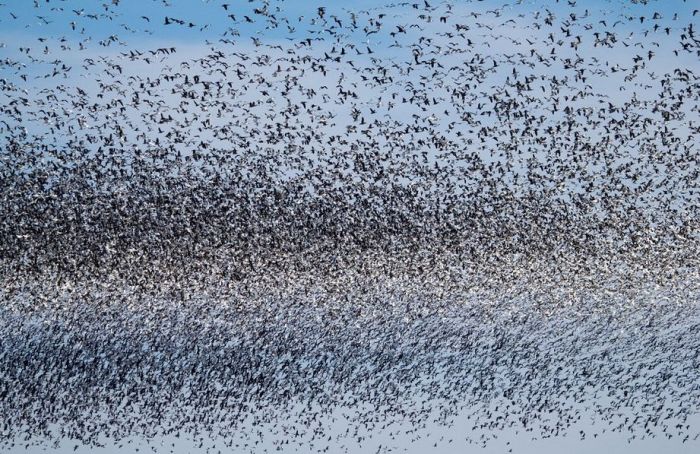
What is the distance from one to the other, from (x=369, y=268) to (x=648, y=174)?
21.8 feet

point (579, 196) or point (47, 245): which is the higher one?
point (579, 196)

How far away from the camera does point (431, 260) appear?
1173 inches

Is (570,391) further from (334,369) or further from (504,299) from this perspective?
(334,369)

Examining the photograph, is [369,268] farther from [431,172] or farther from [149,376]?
[149,376]

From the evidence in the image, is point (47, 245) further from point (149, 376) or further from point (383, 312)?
point (383, 312)

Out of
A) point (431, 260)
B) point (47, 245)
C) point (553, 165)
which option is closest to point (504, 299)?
point (431, 260)

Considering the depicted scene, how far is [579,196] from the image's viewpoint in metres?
28.8

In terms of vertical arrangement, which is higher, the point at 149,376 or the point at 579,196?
the point at 579,196

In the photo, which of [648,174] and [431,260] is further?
[431,260]

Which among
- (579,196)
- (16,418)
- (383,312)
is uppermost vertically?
(579,196)

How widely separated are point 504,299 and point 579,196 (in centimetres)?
340

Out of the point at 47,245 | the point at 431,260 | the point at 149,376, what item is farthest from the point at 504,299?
the point at 47,245

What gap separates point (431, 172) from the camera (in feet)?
92.4

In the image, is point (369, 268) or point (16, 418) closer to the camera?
point (16, 418)
